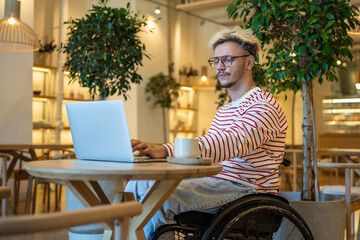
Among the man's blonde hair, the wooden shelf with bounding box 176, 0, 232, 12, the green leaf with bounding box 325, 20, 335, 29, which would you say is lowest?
the man's blonde hair

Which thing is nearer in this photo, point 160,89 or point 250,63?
point 250,63

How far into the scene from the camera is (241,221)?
1.90m

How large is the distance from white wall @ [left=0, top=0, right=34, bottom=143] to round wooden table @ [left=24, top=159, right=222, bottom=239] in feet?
17.3

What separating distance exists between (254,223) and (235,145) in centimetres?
33

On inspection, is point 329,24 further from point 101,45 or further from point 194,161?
point 101,45

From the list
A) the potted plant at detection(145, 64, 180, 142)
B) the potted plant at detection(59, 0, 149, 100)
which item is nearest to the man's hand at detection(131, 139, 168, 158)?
the potted plant at detection(59, 0, 149, 100)

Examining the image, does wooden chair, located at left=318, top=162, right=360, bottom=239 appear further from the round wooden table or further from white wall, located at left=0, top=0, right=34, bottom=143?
white wall, located at left=0, top=0, right=34, bottom=143

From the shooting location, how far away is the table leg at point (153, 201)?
1544mm

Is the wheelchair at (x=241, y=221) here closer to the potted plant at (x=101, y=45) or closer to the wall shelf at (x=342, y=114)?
the potted plant at (x=101, y=45)

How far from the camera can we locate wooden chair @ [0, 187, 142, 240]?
2.69 ft

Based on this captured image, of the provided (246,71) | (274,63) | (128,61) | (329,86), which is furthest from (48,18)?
(329,86)

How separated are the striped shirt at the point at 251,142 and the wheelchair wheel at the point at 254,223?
0.61ft

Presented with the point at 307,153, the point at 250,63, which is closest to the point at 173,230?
the point at 250,63

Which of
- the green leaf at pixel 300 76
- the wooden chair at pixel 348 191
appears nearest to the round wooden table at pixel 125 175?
the green leaf at pixel 300 76
